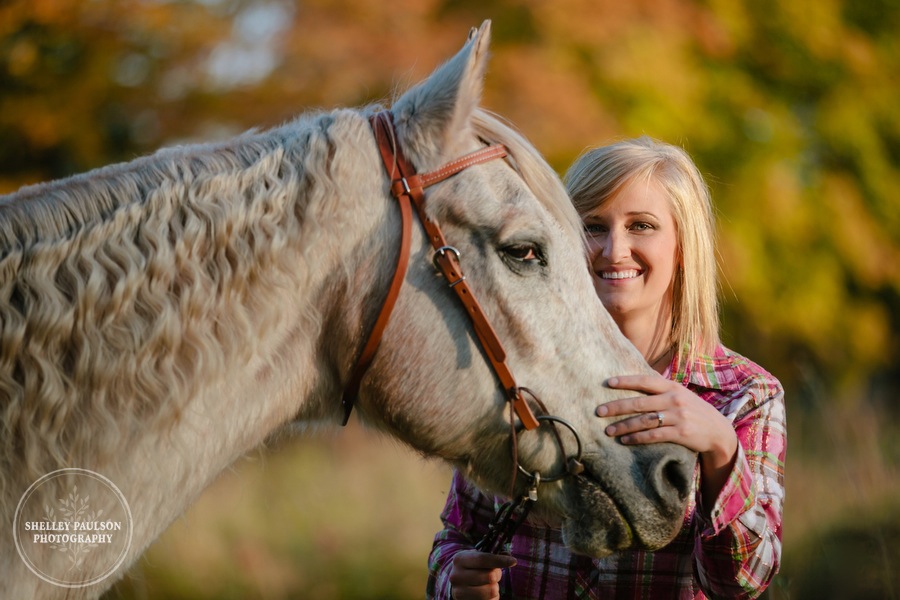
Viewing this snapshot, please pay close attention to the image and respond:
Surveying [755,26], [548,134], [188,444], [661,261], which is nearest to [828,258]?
[755,26]

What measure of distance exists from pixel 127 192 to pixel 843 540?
507 cm

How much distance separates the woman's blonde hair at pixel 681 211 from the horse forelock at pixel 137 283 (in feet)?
3.65

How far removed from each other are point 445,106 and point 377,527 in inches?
229

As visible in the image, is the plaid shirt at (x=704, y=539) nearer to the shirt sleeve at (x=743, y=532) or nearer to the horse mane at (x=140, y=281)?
the shirt sleeve at (x=743, y=532)

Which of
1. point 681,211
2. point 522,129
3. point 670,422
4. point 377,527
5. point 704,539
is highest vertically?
point 681,211

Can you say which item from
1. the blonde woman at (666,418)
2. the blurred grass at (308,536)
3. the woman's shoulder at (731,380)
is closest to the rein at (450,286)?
the blonde woman at (666,418)

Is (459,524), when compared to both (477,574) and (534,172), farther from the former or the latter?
(534,172)

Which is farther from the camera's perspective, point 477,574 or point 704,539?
point 477,574

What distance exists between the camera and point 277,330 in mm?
2287

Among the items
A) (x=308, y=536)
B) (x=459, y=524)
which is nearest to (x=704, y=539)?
(x=459, y=524)

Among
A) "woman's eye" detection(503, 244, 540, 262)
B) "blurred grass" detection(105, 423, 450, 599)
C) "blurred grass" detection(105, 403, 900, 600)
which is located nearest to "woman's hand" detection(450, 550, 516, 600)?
"woman's eye" detection(503, 244, 540, 262)

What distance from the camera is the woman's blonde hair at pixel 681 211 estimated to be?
297 cm

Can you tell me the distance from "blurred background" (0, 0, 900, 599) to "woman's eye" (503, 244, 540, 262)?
3064 millimetres

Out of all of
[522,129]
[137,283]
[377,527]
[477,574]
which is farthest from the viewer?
[522,129]
